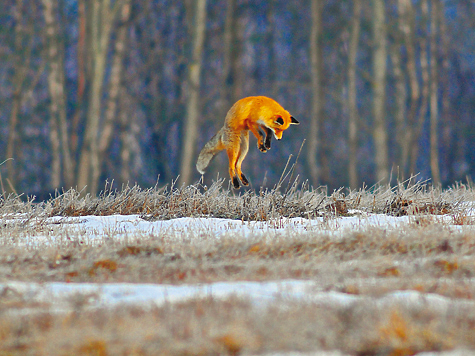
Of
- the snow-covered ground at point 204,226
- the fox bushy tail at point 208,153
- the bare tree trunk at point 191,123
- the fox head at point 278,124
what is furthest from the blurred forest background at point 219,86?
the fox head at point 278,124

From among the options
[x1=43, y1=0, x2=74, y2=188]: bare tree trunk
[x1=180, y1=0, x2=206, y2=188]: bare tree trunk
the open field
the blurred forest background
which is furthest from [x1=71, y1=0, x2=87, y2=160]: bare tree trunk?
the open field

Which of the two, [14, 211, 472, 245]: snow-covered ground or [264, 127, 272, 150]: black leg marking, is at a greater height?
[264, 127, 272, 150]: black leg marking

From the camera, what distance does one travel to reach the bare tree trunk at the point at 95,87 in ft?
53.9

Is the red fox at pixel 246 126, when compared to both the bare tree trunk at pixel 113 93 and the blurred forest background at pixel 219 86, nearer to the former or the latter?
the blurred forest background at pixel 219 86

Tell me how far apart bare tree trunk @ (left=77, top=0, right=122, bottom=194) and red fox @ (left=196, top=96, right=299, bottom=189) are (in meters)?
8.85

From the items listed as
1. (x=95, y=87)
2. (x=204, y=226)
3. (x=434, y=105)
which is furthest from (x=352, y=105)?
(x=204, y=226)

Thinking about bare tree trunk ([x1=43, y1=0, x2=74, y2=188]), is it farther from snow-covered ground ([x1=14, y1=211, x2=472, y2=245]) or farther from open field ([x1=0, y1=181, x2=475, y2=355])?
open field ([x1=0, y1=181, x2=475, y2=355])

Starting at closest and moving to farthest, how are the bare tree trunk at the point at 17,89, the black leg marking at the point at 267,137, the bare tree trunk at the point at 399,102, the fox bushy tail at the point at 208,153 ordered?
the black leg marking at the point at 267,137 < the fox bushy tail at the point at 208,153 < the bare tree trunk at the point at 399,102 < the bare tree trunk at the point at 17,89

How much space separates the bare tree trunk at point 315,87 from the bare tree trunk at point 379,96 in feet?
10.5

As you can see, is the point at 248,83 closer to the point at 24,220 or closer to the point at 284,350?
the point at 24,220

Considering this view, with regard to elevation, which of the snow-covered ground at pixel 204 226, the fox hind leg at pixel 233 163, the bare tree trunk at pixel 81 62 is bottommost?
the snow-covered ground at pixel 204 226

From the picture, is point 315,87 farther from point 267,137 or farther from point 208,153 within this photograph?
point 267,137

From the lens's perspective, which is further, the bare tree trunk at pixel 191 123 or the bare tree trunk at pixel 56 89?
the bare tree trunk at pixel 56 89

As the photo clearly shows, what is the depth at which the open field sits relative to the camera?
253 cm
